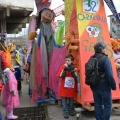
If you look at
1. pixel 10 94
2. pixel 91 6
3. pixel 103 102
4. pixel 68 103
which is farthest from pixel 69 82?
pixel 91 6

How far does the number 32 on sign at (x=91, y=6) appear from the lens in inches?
194

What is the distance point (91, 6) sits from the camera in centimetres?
Result: 495

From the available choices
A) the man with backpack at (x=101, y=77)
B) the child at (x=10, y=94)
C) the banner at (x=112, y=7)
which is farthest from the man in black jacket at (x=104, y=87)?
the child at (x=10, y=94)

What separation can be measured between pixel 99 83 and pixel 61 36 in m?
2.18

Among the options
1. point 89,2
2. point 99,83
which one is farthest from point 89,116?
point 89,2

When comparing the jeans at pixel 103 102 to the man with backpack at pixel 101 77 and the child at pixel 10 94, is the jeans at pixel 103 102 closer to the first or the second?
the man with backpack at pixel 101 77

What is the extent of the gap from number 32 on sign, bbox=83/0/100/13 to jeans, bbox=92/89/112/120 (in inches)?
69.5

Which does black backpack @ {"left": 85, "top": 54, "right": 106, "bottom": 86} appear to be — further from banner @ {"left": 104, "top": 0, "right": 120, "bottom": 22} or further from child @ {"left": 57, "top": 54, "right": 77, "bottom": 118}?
banner @ {"left": 104, "top": 0, "right": 120, "bottom": 22}

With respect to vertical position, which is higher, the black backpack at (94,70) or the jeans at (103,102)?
the black backpack at (94,70)

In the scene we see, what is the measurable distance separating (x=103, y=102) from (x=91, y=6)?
2024 mm

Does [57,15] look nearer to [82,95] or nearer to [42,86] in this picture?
[42,86]

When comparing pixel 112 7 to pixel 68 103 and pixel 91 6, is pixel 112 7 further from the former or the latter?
pixel 68 103

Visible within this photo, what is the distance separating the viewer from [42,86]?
5535 mm

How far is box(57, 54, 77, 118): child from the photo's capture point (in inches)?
185
